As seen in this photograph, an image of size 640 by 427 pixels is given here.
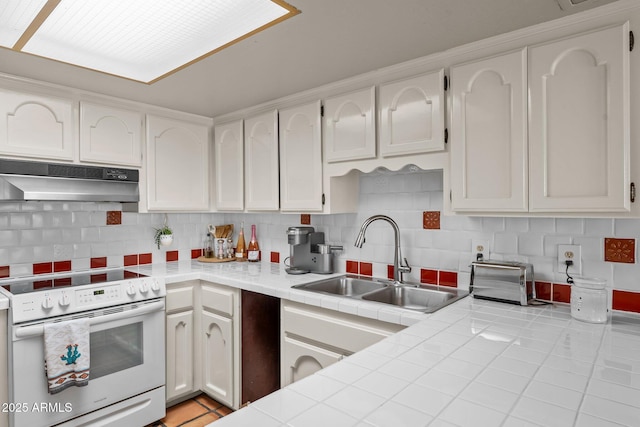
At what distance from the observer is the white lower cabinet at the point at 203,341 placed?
92.8 inches

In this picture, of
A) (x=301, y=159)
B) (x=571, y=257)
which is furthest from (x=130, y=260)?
(x=571, y=257)

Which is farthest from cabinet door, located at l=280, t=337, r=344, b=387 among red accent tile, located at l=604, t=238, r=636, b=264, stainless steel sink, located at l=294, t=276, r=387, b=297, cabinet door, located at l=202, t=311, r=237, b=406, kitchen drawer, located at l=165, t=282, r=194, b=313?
red accent tile, located at l=604, t=238, r=636, b=264

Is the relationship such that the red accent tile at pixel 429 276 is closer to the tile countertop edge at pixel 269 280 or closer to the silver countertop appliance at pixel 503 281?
the silver countertop appliance at pixel 503 281

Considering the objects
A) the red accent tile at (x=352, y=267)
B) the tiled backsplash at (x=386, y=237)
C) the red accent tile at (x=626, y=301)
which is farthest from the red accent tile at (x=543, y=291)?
the red accent tile at (x=352, y=267)

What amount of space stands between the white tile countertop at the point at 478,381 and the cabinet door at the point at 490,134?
1.74ft

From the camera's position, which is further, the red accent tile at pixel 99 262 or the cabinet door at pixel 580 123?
the red accent tile at pixel 99 262

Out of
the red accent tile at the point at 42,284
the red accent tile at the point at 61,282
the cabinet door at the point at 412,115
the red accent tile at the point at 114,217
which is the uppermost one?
the cabinet door at the point at 412,115

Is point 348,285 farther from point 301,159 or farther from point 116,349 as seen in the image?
point 116,349

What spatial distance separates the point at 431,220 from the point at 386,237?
319mm

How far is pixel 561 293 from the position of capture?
5.65ft

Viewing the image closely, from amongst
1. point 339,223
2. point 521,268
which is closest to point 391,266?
point 339,223

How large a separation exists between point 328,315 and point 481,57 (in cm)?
141

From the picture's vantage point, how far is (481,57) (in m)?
1.66

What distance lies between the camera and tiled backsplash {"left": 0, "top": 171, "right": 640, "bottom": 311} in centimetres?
164
